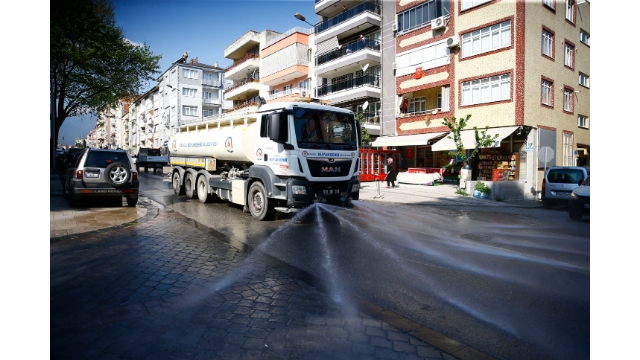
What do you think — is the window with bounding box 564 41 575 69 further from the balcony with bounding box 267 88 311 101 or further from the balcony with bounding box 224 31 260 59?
the balcony with bounding box 224 31 260 59

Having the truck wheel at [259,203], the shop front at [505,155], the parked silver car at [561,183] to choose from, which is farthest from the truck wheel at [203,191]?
the shop front at [505,155]

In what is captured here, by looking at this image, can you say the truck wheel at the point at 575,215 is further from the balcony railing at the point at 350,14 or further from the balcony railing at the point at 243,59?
the balcony railing at the point at 243,59

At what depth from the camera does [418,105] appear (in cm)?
2675

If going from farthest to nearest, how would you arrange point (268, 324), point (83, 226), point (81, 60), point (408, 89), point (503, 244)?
point (408, 89) < point (81, 60) < point (83, 226) < point (503, 244) < point (268, 324)

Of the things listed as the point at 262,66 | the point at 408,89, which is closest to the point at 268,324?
the point at 408,89

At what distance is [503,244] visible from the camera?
7.47 metres

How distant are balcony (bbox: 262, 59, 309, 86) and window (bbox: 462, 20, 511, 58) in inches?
636

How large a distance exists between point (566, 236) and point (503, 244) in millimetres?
2374

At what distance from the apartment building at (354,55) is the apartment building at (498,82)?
7.07 ft

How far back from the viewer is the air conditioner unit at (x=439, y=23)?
23625mm

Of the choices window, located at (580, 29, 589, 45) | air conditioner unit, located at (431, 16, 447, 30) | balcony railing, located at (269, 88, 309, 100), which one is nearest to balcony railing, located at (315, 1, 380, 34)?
balcony railing, located at (269, 88, 309, 100)

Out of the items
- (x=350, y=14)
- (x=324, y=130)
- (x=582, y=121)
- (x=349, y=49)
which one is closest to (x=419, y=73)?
(x=349, y=49)

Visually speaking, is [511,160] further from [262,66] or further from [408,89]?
[262,66]

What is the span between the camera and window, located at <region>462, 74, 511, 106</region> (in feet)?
69.4
